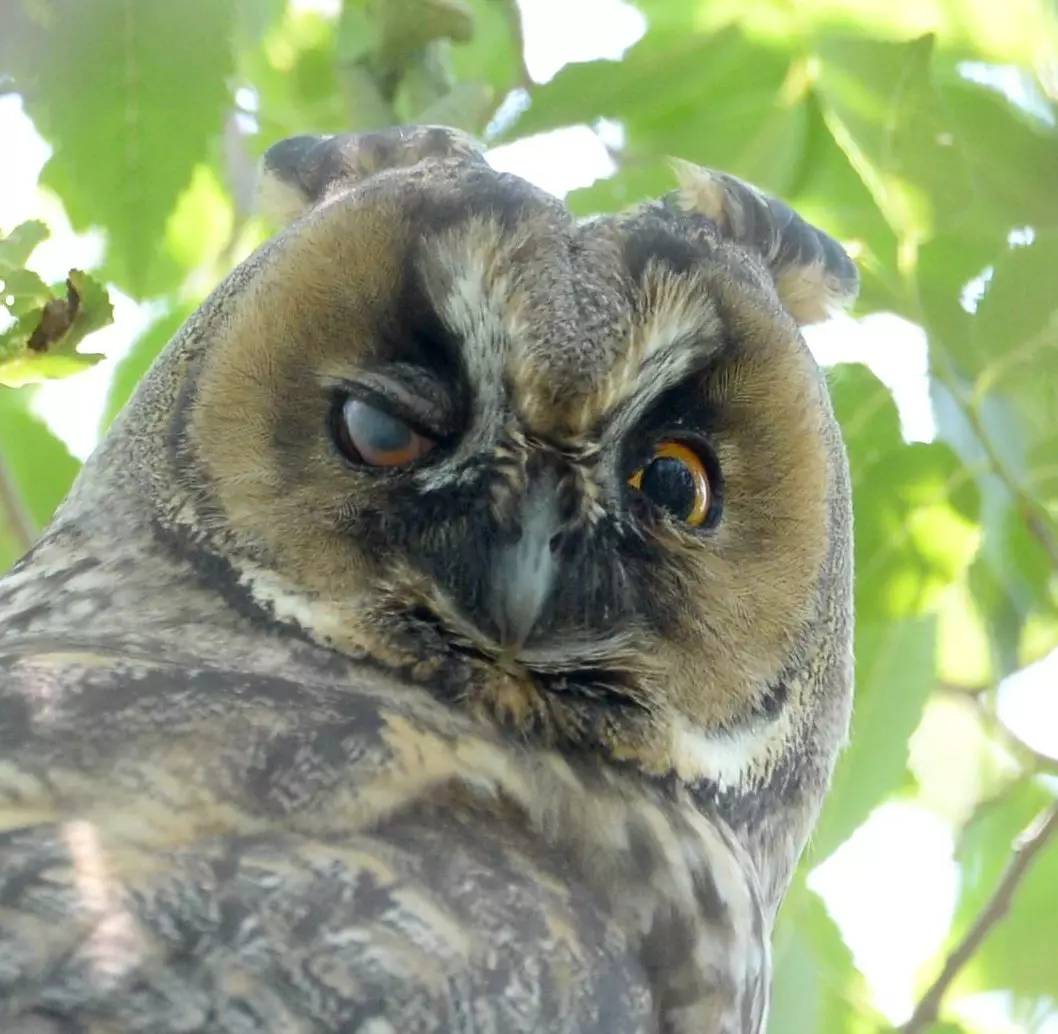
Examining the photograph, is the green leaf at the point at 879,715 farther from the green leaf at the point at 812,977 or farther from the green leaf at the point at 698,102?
the green leaf at the point at 698,102

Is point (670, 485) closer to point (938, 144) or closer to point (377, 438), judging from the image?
point (377, 438)

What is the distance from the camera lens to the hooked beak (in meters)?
1.68

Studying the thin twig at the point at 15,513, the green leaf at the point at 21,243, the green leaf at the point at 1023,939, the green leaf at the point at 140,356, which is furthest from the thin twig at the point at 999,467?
the thin twig at the point at 15,513

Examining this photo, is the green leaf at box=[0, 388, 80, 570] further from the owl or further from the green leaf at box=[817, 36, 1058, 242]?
the green leaf at box=[817, 36, 1058, 242]

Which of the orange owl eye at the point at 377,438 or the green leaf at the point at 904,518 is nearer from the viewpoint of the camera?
the orange owl eye at the point at 377,438

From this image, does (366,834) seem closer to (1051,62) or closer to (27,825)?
(27,825)

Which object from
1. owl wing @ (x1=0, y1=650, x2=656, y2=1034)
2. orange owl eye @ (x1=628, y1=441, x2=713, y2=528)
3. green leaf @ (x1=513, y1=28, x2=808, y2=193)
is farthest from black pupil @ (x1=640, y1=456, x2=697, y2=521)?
green leaf @ (x1=513, y1=28, x2=808, y2=193)

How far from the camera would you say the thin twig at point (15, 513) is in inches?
90.6

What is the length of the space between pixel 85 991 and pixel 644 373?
80cm

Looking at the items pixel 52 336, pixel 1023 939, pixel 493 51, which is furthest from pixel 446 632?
pixel 1023 939

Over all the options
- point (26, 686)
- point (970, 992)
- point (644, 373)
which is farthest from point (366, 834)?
point (970, 992)

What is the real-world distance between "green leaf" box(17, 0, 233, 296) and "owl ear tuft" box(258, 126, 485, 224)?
0.77 feet

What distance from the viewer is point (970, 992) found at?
2650 mm

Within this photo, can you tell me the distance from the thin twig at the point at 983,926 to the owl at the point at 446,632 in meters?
0.38
